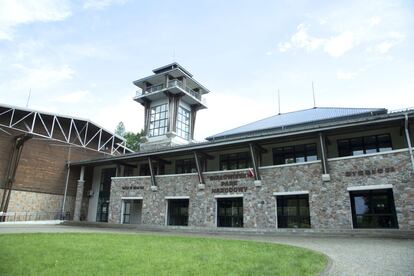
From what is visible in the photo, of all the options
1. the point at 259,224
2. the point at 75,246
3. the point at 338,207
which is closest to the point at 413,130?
the point at 338,207

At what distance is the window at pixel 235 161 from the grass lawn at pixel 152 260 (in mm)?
11237

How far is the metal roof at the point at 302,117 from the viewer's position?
1986 centimetres

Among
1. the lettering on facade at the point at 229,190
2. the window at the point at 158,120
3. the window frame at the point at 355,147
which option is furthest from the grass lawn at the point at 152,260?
the window at the point at 158,120

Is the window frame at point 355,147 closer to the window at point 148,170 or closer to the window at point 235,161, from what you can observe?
the window at point 235,161

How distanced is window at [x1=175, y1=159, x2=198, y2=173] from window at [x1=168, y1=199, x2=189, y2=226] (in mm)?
2596

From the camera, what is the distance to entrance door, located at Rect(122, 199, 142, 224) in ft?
83.2

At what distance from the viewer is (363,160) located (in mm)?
15258

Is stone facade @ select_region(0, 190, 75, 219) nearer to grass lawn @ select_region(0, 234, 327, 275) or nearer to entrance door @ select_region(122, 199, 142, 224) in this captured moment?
entrance door @ select_region(122, 199, 142, 224)

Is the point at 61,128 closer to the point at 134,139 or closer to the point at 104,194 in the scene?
→ the point at 104,194

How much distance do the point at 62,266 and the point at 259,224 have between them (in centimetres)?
1248

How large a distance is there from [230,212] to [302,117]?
9.43 metres

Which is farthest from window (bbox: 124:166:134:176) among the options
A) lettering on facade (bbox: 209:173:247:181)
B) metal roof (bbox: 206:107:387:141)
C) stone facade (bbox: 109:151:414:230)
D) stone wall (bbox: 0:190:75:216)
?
lettering on facade (bbox: 209:173:247:181)

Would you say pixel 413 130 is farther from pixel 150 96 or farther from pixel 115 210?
pixel 150 96

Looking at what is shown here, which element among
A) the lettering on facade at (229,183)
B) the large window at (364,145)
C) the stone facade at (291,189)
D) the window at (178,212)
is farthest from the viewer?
the window at (178,212)
